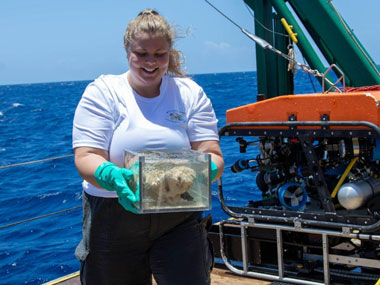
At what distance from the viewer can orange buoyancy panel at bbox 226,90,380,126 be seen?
3.37 metres

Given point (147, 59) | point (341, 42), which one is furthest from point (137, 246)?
point (341, 42)

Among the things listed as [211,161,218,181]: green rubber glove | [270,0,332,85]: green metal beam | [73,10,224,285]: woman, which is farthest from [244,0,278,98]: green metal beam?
[211,161,218,181]: green rubber glove

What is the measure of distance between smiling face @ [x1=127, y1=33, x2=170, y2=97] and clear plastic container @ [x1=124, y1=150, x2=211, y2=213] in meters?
0.28

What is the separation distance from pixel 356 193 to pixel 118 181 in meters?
1.87

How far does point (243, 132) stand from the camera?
3857mm

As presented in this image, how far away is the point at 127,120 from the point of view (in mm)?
2250

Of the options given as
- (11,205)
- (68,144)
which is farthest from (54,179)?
(68,144)

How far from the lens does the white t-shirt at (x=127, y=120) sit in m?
2.23

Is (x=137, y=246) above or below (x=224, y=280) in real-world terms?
above

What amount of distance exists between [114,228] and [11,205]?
7926 mm

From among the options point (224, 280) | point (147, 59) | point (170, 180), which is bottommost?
point (224, 280)

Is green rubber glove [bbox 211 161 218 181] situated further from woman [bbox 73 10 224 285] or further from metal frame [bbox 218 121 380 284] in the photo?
metal frame [bbox 218 121 380 284]

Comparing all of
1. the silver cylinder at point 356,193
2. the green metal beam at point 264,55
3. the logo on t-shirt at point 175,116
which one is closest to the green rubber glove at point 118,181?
the logo on t-shirt at point 175,116

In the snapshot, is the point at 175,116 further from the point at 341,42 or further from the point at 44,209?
the point at 44,209
